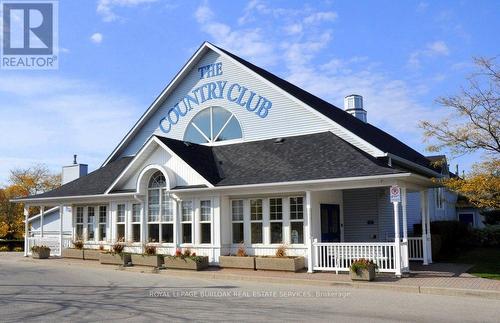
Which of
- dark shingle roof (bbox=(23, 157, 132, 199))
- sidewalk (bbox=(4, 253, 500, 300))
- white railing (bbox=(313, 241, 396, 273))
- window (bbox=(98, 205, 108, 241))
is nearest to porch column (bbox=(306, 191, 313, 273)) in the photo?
white railing (bbox=(313, 241, 396, 273))

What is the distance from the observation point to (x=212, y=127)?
2359 centimetres

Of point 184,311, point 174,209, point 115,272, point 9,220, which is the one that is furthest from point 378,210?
point 9,220

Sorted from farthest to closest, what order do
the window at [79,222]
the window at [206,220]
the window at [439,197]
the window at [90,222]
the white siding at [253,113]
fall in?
the window at [439,197]
the window at [79,222]
the window at [90,222]
the white siding at [253,113]
the window at [206,220]

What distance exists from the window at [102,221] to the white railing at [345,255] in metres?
10.8

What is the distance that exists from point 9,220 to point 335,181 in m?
32.8

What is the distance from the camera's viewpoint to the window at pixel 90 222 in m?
23.5

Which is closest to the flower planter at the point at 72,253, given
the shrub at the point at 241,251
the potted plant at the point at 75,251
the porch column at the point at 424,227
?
the potted plant at the point at 75,251

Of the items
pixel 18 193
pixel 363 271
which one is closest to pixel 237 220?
pixel 363 271

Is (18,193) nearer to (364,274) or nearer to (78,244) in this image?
(78,244)

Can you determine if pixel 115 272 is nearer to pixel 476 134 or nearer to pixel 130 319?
pixel 130 319

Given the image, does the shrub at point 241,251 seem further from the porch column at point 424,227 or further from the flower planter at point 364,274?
the porch column at point 424,227

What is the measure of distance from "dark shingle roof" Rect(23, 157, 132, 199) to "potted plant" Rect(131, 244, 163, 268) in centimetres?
391

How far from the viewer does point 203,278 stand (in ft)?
54.1

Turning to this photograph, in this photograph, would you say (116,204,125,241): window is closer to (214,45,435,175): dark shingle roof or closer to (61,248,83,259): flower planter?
(61,248,83,259): flower planter
